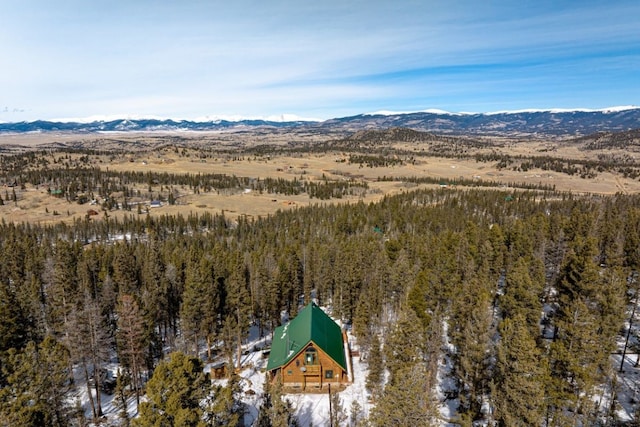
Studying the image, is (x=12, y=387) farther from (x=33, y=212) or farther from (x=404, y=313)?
(x=33, y=212)

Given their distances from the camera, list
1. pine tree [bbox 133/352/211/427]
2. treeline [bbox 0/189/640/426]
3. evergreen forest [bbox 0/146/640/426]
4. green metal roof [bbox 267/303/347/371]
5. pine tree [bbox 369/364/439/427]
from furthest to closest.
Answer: green metal roof [bbox 267/303/347/371]
treeline [bbox 0/189/640/426]
evergreen forest [bbox 0/146/640/426]
pine tree [bbox 369/364/439/427]
pine tree [bbox 133/352/211/427]

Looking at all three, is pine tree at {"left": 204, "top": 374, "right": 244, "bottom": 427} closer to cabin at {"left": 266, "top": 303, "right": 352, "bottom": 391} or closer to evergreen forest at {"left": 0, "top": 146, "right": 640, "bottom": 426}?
evergreen forest at {"left": 0, "top": 146, "right": 640, "bottom": 426}

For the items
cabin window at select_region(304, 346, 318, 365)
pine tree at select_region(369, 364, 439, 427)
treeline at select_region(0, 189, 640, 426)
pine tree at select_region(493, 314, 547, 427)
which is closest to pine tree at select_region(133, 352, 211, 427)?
treeline at select_region(0, 189, 640, 426)

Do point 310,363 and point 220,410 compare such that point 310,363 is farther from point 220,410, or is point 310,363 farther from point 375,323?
point 220,410

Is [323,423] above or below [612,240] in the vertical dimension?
below

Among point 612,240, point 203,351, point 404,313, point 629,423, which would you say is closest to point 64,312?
point 203,351
